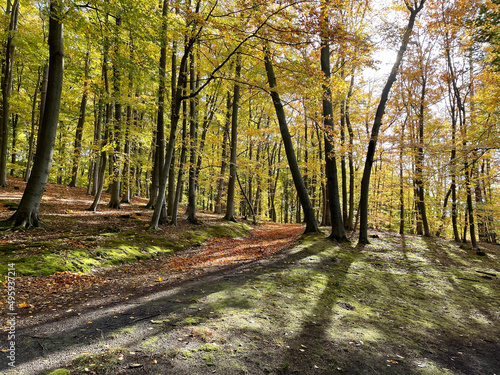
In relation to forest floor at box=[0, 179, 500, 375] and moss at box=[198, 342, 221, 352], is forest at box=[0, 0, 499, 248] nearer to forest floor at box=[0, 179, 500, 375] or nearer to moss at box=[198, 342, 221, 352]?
forest floor at box=[0, 179, 500, 375]

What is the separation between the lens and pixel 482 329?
443cm

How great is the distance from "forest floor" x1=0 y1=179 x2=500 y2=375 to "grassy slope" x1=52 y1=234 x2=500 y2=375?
0.07ft

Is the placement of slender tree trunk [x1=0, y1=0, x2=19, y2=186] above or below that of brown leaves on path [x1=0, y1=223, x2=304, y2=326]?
above

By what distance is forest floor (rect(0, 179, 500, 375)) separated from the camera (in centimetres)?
246

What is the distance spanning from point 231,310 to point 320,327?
4.26 feet

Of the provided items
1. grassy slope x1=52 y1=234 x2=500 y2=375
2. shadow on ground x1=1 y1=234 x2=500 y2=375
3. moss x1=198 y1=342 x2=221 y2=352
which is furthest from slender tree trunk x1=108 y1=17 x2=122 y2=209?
moss x1=198 y1=342 x2=221 y2=352

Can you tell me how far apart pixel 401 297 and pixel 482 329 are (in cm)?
137

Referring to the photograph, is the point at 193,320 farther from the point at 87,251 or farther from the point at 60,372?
the point at 87,251

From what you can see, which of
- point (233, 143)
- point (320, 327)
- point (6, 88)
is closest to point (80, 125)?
point (6, 88)

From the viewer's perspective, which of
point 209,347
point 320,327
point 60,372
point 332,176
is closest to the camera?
point 60,372

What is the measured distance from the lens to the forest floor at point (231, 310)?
2455 millimetres

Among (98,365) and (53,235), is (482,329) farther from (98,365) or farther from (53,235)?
(53,235)

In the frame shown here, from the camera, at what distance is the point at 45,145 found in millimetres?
7098

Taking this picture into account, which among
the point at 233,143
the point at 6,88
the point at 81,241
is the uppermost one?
the point at 6,88
